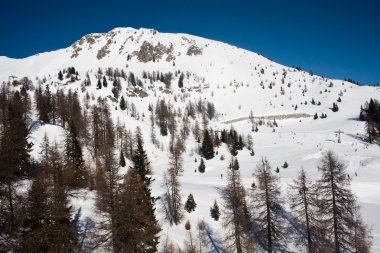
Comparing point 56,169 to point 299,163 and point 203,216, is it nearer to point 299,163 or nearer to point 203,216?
point 203,216

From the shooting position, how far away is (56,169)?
123 feet

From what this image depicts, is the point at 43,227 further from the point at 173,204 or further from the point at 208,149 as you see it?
the point at 208,149

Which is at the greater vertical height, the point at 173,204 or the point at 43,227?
the point at 43,227

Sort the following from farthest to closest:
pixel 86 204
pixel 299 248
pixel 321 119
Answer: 1. pixel 321 119
2. pixel 86 204
3. pixel 299 248

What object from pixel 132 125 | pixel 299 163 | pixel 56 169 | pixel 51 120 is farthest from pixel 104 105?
pixel 56 169

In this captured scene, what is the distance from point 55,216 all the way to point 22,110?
67.5 meters

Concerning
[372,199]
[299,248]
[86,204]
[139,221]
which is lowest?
[299,248]

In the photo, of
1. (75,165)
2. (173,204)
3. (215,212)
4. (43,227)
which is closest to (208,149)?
(215,212)

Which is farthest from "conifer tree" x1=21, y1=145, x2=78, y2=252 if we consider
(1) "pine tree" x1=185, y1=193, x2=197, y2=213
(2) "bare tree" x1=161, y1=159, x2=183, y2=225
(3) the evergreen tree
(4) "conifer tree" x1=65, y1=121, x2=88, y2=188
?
(3) the evergreen tree

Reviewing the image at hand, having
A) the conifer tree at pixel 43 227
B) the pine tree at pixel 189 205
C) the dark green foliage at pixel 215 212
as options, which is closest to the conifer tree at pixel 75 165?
the pine tree at pixel 189 205

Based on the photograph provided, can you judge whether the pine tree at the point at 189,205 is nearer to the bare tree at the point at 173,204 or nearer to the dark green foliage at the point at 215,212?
the bare tree at the point at 173,204

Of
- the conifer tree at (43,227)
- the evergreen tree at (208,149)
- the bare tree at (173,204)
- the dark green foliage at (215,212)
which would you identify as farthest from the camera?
the evergreen tree at (208,149)

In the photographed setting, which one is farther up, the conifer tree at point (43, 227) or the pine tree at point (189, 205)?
the conifer tree at point (43, 227)

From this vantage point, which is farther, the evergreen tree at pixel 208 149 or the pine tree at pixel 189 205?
the evergreen tree at pixel 208 149
